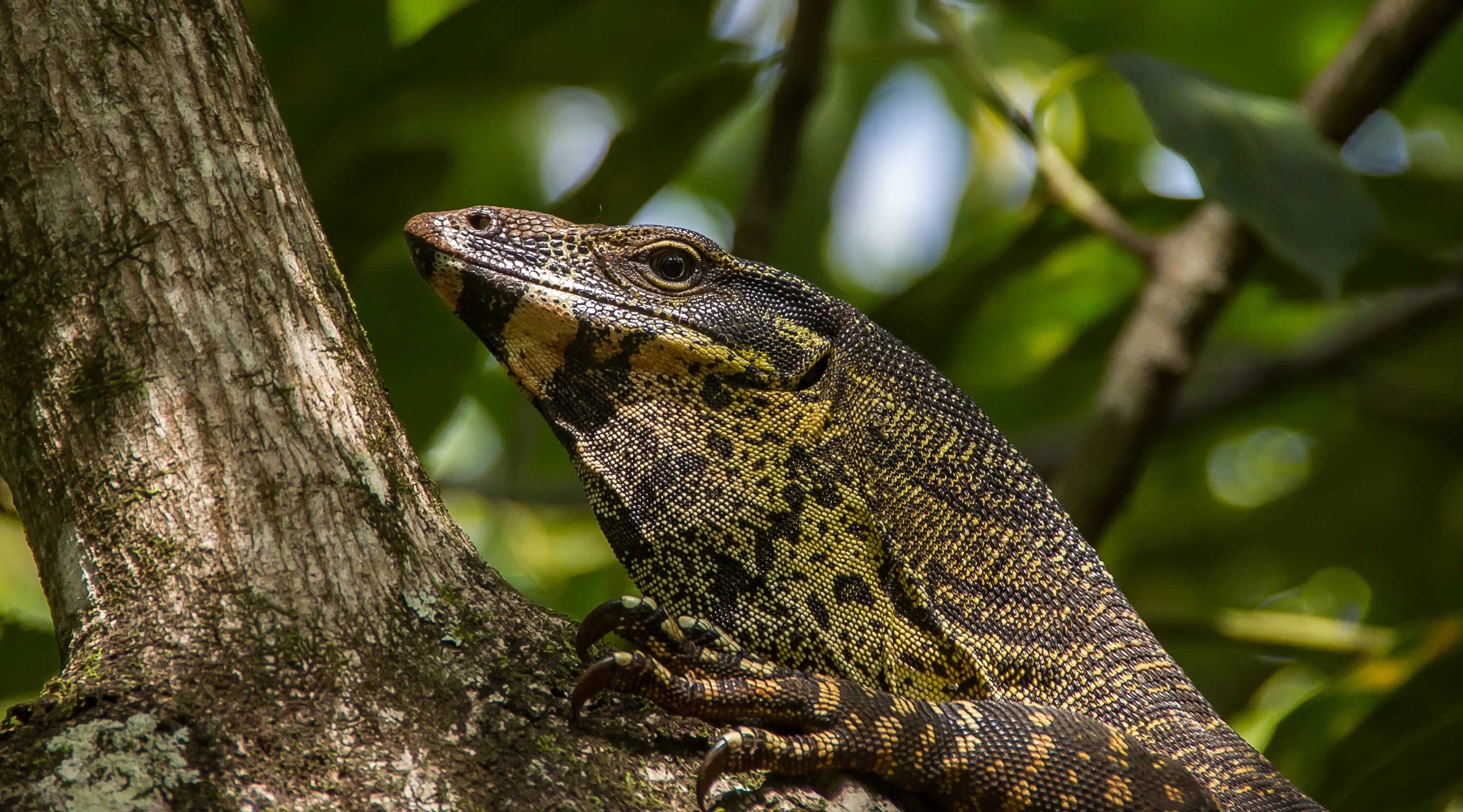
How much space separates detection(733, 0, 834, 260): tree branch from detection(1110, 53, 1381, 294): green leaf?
2044 millimetres

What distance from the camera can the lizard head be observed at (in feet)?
16.9

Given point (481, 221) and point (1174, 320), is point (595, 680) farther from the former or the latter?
point (1174, 320)

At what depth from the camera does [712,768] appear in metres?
3.42

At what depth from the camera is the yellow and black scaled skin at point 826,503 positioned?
4684 millimetres

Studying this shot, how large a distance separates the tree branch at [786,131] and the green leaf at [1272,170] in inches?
80.5

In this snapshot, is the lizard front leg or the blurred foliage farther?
the blurred foliage

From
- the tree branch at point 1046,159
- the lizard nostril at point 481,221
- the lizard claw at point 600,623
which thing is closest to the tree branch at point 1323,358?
the tree branch at point 1046,159

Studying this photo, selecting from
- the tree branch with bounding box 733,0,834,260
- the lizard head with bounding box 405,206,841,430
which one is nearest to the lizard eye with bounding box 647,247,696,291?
the lizard head with bounding box 405,206,841,430

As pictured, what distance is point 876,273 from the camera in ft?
49.5

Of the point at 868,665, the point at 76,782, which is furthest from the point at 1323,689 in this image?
the point at 76,782

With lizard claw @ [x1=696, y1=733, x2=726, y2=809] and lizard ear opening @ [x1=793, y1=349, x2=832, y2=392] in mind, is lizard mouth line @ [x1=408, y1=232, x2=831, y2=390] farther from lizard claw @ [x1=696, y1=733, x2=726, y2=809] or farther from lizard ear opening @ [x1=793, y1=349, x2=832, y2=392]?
lizard claw @ [x1=696, y1=733, x2=726, y2=809]

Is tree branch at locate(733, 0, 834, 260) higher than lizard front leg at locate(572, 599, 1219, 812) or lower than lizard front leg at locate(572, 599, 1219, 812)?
higher

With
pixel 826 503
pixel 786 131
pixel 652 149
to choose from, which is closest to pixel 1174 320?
pixel 786 131

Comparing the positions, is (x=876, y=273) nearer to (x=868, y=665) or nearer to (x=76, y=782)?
(x=868, y=665)
